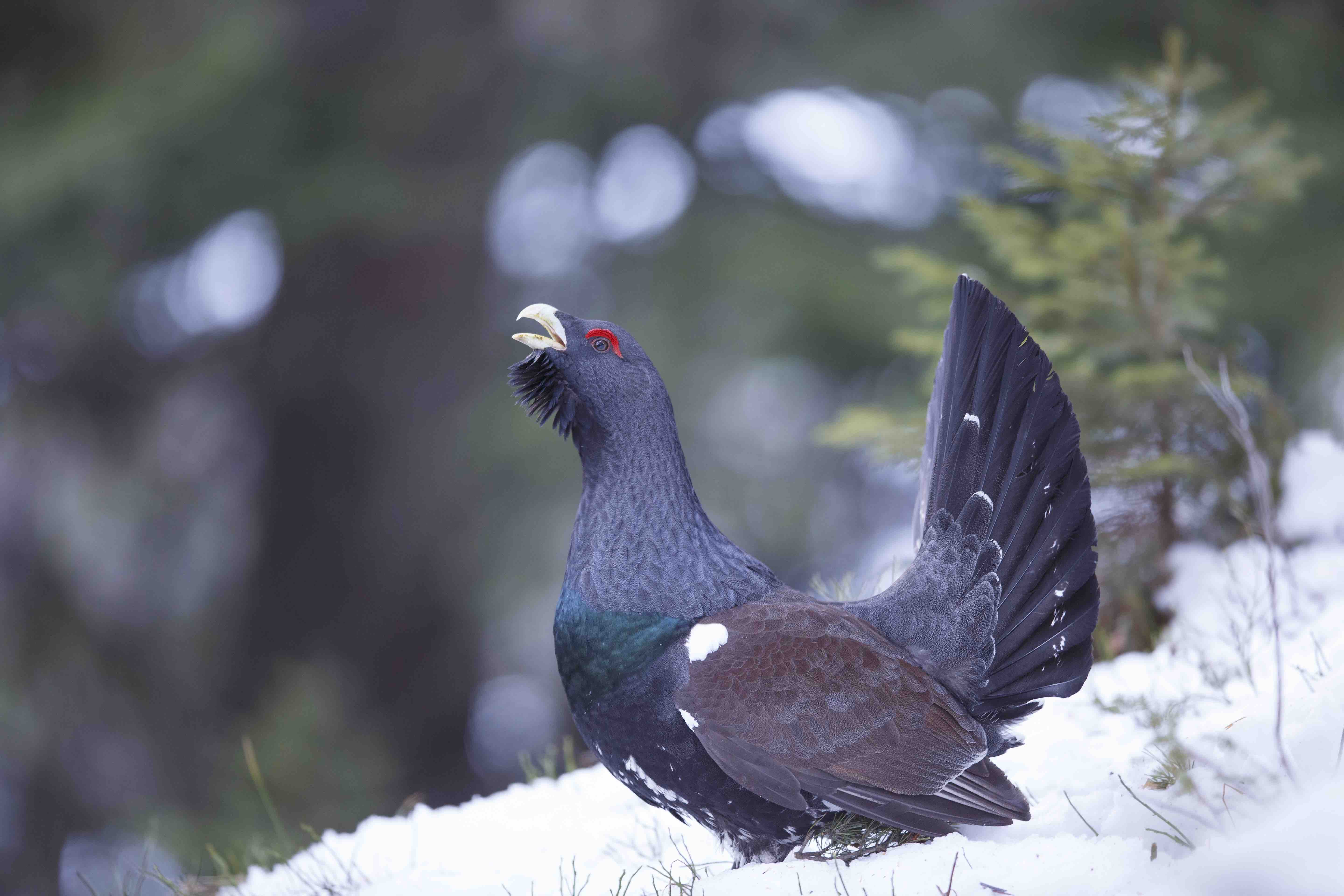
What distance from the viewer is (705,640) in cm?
245

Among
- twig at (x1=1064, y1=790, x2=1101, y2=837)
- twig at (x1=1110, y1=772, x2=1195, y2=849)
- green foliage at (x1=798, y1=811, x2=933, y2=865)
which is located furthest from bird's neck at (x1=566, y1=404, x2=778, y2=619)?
twig at (x1=1110, y1=772, x2=1195, y2=849)

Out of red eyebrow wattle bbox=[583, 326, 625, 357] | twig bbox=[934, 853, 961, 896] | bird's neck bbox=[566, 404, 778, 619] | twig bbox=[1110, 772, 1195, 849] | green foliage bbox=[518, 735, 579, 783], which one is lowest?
green foliage bbox=[518, 735, 579, 783]

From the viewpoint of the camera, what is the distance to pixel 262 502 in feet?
26.3

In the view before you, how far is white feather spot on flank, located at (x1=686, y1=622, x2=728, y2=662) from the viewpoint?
2424 mm

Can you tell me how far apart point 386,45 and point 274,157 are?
1.46 m

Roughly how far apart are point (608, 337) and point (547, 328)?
0.61 ft

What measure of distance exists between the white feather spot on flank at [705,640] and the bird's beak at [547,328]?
87cm

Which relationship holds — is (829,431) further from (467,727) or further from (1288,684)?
(467,727)

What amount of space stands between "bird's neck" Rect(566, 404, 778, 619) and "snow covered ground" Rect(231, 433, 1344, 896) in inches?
27.0

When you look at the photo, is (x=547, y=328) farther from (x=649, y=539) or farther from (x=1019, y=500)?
(x=1019, y=500)

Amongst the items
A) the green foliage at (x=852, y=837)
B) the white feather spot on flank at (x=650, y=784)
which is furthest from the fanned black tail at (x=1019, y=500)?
the white feather spot on flank at (x=650, y=784)

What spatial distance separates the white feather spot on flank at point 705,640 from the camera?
2424 millimetres

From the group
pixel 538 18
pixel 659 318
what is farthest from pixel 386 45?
pixel 659 318

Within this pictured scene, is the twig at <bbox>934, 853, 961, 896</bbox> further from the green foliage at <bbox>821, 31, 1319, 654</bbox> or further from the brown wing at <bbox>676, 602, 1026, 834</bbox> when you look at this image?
the green foliage at <bbox>821, 31, 1319, 654</bbox>
